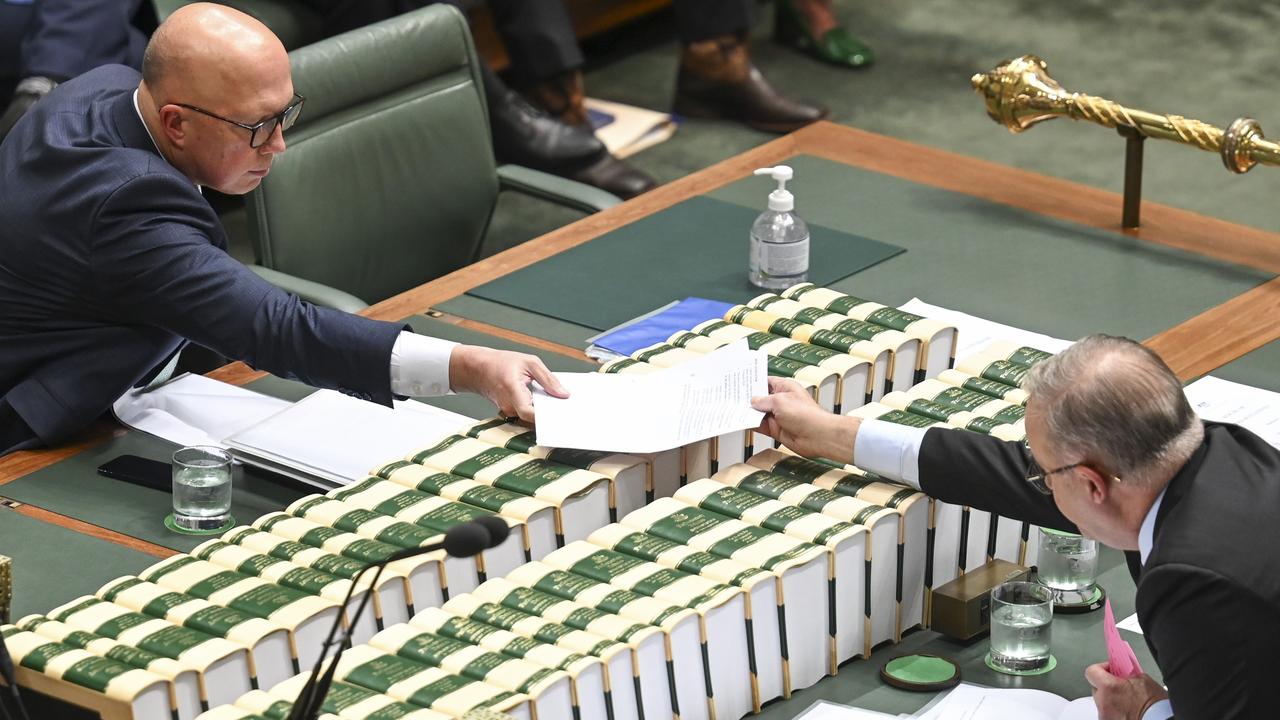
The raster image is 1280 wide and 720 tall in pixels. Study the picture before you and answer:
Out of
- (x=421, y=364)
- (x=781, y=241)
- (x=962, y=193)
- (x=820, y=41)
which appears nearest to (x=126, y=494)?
(x=421, y=364)

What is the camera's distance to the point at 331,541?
85.8 inches

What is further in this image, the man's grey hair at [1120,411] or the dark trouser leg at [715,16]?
the dark trouser leg at [715,16]

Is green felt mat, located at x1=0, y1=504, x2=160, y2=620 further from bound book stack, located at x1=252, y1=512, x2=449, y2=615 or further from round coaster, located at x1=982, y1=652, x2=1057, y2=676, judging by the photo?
round coaster, located at x1=982, y1=652, x2=1057, y2=676

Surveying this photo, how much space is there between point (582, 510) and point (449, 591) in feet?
0.64

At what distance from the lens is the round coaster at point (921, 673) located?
217 centimetres

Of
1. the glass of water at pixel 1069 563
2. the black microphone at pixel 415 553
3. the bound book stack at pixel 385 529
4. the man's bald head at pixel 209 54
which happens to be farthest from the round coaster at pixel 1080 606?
the man's bald head at pixel 209 54

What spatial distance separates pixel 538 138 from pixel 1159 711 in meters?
3.61

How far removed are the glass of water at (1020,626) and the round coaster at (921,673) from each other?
0.18 ft

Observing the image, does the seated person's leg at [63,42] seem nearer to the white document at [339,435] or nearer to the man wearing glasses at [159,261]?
the man wearing glasses at [159,261]

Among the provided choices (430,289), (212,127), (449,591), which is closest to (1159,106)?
(430,289)

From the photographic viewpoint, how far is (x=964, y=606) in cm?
223

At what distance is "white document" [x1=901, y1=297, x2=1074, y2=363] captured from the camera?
301cm

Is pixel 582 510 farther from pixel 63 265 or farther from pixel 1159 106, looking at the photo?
pixel 1159 106

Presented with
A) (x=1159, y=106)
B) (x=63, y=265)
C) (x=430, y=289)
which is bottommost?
(x=1159, y=106)
